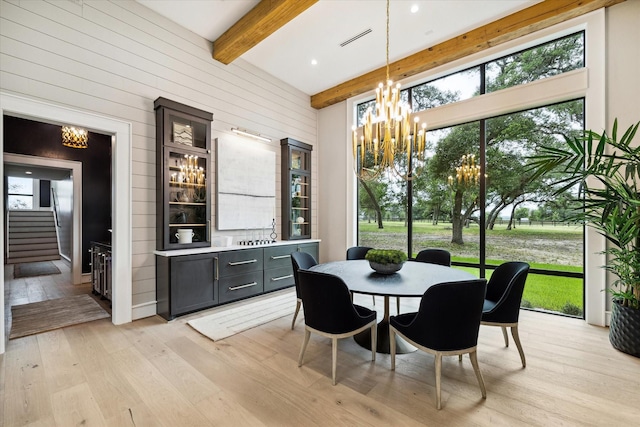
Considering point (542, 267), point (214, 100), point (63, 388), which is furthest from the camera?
point (214, 100)

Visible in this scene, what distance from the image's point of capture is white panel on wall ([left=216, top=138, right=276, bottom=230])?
437 centimetres

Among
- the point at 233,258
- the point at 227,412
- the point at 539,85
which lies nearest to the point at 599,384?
the point at 227,412

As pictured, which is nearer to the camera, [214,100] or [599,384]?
[599,384]

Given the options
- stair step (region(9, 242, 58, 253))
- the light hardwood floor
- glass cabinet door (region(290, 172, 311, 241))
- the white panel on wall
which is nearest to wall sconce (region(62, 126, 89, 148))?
the white panel on wall

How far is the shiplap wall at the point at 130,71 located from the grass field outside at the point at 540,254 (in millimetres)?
4194

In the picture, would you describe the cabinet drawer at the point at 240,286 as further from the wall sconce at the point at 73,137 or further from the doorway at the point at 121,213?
the wall sconce at the point at 73,137

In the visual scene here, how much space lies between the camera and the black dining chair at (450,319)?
182cm

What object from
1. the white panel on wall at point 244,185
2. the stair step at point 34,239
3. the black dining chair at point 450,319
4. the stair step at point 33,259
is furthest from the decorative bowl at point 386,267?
the stair step at point 34,239

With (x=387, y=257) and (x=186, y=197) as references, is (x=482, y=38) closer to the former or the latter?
(x=387, y=257)

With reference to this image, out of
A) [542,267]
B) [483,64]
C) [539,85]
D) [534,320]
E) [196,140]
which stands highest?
[483,64]

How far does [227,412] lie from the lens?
1.85 metres

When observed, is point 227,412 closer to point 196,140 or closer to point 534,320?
point 196,140

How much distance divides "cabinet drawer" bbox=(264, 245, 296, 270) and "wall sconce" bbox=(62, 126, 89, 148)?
433 centimetres

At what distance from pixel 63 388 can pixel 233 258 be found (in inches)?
85.5
